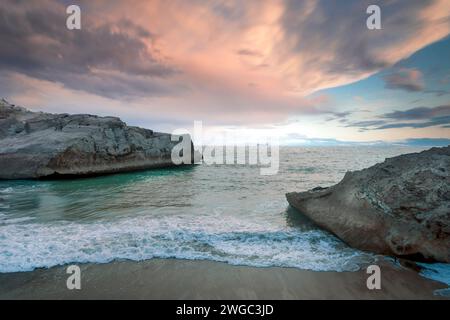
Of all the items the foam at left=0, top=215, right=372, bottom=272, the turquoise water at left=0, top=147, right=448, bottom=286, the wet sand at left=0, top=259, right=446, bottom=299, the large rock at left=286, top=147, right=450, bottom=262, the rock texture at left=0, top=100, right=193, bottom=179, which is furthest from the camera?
the rock texture at left=0, top=100, right=193, bottom=179

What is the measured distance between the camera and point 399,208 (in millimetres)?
5527

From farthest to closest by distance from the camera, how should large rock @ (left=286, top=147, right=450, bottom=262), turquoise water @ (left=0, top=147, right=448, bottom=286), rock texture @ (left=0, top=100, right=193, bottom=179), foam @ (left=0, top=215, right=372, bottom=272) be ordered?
rock texture @ (left=0, top=100, right=193, bottom=179) < turquoise water @ (left=0, top=147, right=448, bottom=286) < foam @ (left=0, top=215, right=372, bottom=272) < large rock @ (left=286, top=147, right=450, bottom=262)

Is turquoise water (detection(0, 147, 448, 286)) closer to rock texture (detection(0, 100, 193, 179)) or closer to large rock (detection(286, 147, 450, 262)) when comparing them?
large rock (detection(286, 147, 450, 262))

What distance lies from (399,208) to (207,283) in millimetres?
4850

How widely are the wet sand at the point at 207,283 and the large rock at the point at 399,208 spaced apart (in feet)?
2.45

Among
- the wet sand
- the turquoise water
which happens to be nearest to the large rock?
the turquoise water

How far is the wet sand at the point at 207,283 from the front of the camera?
389 centimetres

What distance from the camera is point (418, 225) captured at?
5125 millimetres

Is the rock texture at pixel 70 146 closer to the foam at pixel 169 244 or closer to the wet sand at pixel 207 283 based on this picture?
the foam at pixel 169 244

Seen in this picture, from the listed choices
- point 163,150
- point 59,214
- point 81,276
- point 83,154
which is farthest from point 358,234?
point 163,150

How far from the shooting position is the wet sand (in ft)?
12.8

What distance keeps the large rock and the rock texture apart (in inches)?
914

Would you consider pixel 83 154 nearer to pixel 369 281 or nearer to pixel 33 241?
pixel 33 241
